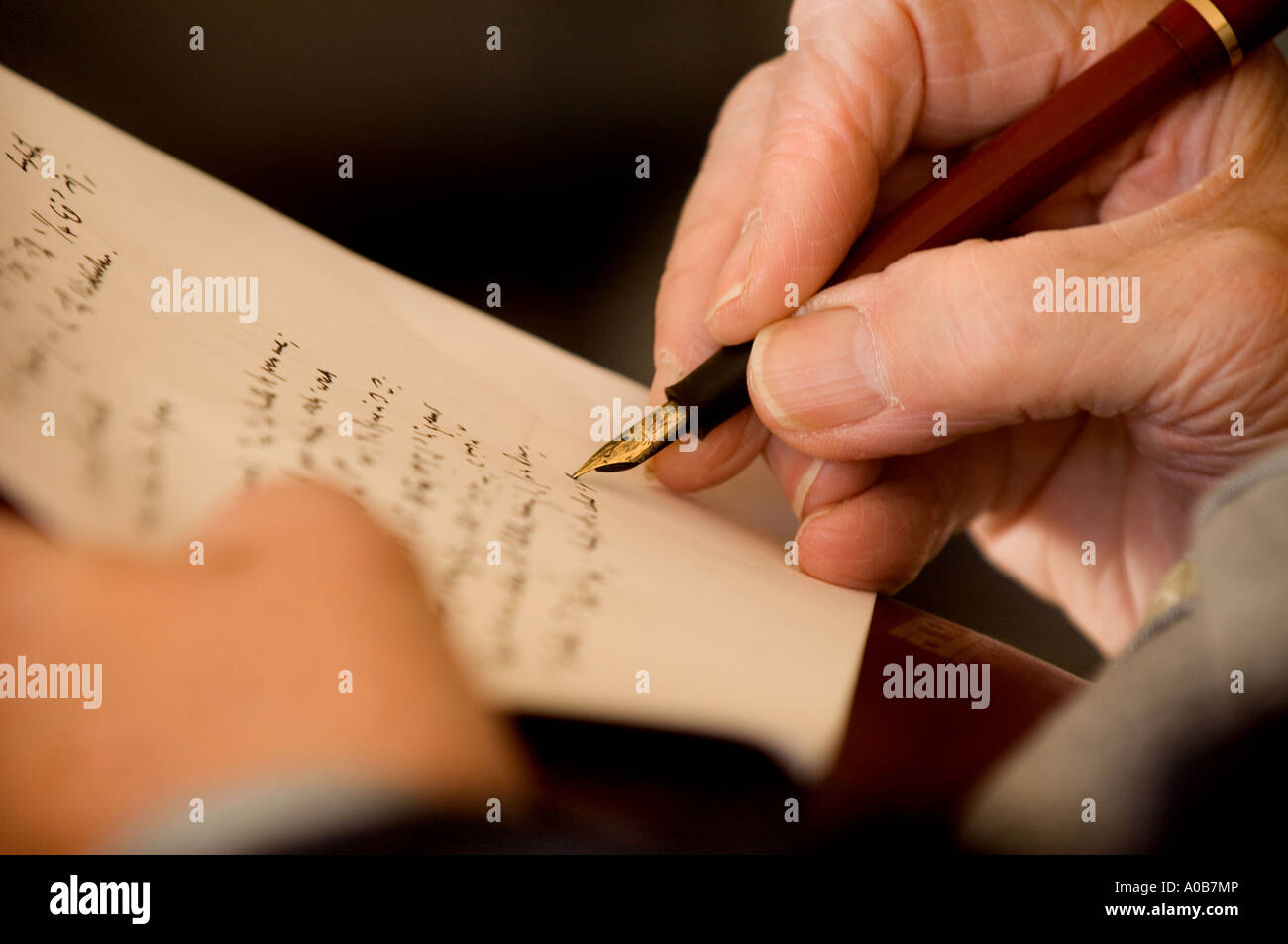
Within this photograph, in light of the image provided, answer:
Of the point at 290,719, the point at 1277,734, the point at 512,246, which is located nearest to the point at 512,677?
the point at 290,719

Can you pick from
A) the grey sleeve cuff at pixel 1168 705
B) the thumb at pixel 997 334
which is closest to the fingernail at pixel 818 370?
the thumb at pixel 997 334

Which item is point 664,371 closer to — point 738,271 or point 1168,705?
point 738,271

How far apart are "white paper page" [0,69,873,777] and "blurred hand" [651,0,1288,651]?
0.06m

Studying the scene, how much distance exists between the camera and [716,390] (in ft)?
1.08

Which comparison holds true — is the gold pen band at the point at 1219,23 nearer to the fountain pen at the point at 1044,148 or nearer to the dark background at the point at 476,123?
the fountain pen at the point at 1044,148

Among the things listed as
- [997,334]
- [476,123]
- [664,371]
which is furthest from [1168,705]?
[476,123]

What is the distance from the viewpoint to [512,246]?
1.56ft

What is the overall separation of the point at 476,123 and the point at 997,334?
0.29 metres

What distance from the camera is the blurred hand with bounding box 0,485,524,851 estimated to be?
0.57ft

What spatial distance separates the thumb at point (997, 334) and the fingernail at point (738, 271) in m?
0.02

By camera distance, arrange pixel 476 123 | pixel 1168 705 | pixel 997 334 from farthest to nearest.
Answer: pixel 476 123
pixel 997 334
pixel 1168 705

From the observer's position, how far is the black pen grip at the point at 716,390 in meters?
0.32

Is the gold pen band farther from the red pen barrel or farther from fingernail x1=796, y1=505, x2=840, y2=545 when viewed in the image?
fingernail x1=796, y1=505, x2=840, y2=545
